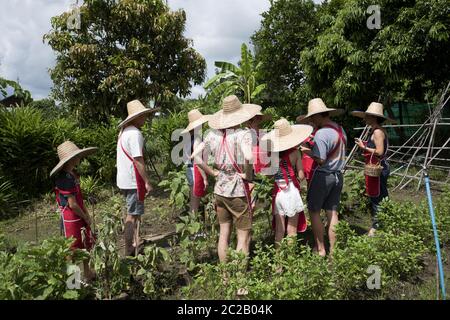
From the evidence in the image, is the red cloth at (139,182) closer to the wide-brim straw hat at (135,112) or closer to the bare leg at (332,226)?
the wide-brim straw hat at (135,112)

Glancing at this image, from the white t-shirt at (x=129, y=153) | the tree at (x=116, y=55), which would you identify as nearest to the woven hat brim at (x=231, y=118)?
the white t-shirt at (x=129, y=153)

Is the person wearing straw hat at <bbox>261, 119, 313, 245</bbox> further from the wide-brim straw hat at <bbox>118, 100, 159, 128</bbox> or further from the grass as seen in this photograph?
the wide-brim straw hat at <bbox>118, 100, 159, 128</bbox>

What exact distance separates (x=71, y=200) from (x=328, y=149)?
2448 mm

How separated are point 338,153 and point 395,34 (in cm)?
609

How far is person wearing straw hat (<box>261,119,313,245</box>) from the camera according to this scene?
354cm

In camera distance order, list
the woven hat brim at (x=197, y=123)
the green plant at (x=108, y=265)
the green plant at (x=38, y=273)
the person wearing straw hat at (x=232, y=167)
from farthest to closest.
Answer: the woven hat brim at (x=197, y=123), the person wearing straw hat at (x=232, y=167), the green plant at (x=108, y=265), the green plant at (x=38, y=273)

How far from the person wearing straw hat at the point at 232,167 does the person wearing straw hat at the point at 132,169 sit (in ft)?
2.24

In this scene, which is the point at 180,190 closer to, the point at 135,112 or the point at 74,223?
the point at 135,112

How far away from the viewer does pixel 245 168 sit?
130 inches

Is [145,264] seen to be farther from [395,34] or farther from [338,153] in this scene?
[395,34]

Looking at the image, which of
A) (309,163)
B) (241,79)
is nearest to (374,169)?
(309,163)

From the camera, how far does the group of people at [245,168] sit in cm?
332

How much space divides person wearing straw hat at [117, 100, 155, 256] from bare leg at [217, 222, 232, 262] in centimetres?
95

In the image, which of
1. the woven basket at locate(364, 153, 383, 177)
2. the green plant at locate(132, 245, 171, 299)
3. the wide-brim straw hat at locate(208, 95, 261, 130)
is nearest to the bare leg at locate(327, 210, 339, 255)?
the woven basket at locate(364, 153, 383, 177)
